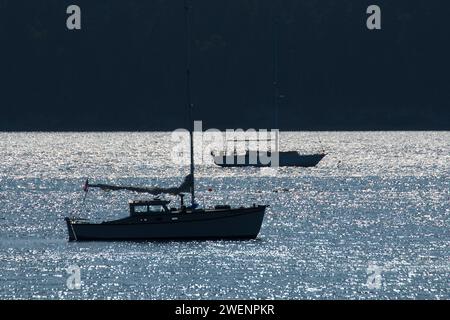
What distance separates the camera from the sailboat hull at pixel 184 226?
3536 inches

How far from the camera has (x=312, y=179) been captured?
18750 centimetres

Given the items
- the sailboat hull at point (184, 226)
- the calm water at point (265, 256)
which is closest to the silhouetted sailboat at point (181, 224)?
the sailboat hull at point (184, 226)

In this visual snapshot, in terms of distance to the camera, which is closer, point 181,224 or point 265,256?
point 265,256

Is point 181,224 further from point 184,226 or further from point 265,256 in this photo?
point 265,256

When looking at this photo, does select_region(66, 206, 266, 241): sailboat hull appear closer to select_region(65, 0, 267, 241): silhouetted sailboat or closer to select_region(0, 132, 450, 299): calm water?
select_region(65, 0, 267, 241): silhouetted sailboat

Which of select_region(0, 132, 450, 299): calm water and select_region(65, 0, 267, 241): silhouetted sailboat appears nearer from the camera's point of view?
select_region(0, 132, 450, 299): calm water

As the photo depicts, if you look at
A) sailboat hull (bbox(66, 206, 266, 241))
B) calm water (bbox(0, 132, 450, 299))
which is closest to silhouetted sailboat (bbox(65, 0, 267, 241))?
sailboat hull (bbox(66, 206, 266, 241))

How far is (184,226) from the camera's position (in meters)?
90.2

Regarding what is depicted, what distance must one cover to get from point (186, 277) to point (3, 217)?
1832 inches

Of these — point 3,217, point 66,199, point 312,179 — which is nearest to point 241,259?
point 3,217

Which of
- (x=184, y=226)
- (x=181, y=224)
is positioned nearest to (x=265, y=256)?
(x=184, y=226)

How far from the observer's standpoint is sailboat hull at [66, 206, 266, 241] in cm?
8981
